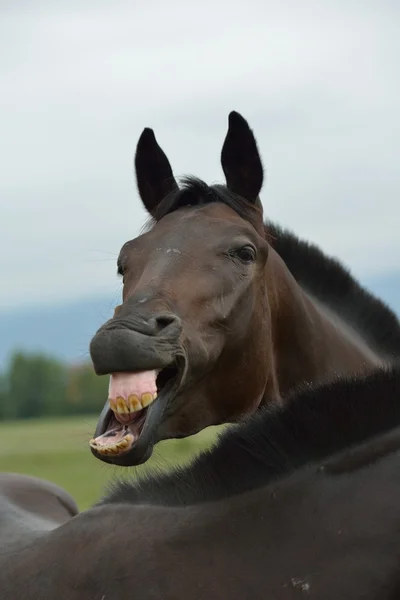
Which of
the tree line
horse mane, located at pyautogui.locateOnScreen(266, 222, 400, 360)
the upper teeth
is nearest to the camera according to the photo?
the upper teeth

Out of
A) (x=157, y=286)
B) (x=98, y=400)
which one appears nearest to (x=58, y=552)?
(x=157, y=286)

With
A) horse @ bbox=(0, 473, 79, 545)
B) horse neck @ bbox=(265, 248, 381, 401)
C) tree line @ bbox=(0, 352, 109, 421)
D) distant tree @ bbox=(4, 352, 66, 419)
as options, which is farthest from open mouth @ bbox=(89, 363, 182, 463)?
distant tree @ bbox=(4, 352, 66, 419)

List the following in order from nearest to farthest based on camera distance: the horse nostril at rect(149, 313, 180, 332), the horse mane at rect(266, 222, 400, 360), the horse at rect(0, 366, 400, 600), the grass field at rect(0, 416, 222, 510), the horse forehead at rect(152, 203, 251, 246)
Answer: the horse at rect(0, 366, 400, 600) < the horse nostril at rect(149, 313, 180, 332) < the horse forehead at rect(152, 203, 251, 246) < the horse mane at rect(266, 222, 400, 360) < the grass field at rect(0, 416, 222, 510)

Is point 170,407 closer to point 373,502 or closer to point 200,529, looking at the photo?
point 200,529

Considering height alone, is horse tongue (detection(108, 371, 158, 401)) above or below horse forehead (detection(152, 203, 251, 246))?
below

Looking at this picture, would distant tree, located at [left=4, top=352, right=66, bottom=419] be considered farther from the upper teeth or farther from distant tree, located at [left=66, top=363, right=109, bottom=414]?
Answer: the upper teeth

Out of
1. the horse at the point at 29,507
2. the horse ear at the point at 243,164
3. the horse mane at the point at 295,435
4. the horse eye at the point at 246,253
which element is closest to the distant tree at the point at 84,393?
the horse at the point at 29,507

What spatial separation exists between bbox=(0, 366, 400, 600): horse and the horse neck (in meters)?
2.03

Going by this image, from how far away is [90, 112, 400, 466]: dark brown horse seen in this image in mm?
4143

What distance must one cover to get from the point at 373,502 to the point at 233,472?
1.65 ft

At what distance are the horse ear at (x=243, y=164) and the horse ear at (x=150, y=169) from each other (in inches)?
14.6

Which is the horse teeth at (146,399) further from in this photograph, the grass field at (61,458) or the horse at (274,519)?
the grass field at (61,458)

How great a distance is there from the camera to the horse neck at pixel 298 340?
5.34 m

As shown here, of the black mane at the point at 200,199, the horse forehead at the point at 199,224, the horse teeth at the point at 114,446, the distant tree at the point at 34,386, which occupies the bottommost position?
the distant tree at the point at 34,386
